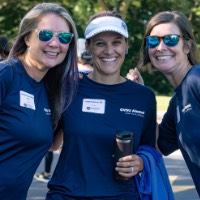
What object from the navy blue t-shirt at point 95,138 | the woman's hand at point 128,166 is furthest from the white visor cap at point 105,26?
the woman's hand at point 128,166

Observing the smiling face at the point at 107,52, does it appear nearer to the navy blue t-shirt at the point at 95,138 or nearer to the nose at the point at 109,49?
the nose at the point at 109,49

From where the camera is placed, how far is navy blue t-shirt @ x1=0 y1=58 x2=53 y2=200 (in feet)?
8.79

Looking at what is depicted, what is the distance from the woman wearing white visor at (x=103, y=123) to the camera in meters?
2.96

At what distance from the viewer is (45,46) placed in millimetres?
3016

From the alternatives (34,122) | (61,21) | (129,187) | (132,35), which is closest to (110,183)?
(129,187)

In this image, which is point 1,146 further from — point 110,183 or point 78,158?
point 110,183

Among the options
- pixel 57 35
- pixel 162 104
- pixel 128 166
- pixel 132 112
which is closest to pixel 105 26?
pixel 57 35

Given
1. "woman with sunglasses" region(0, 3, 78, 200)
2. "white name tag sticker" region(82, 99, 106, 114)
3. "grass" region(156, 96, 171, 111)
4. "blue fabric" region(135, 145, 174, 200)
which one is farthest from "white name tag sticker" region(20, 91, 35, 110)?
"grass" region(156, 96, 171, 111)

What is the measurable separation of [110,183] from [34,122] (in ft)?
2.04

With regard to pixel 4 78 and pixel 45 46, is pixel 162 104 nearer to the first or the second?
pixel 45 46

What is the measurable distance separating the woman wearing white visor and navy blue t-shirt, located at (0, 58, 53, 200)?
8.5 inches

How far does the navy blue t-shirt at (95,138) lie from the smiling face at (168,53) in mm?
300

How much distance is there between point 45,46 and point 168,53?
0.85 m

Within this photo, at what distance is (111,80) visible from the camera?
126 inches
